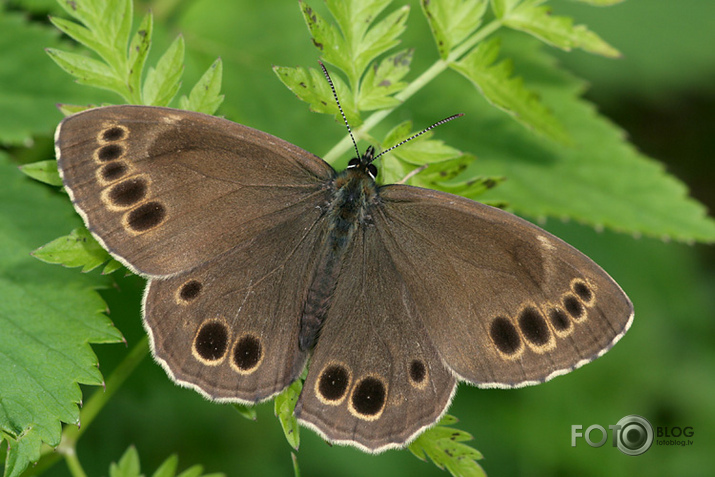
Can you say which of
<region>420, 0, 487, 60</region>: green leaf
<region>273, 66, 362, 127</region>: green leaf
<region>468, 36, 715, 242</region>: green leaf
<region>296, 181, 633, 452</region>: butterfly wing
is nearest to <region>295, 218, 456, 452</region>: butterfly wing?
<region>296, 181, 633, 452</region>: butterfly wing

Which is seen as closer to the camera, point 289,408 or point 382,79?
point 289,408

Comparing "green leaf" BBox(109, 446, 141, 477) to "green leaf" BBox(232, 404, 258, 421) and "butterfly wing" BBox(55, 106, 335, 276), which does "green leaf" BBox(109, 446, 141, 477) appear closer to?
"green leaf" BBox(232, 404, 258, 421)

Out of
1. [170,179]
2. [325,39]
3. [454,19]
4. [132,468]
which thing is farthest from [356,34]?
[132,468]

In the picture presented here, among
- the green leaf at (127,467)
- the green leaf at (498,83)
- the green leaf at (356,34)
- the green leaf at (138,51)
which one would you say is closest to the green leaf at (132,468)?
the green leaf at (127,467)

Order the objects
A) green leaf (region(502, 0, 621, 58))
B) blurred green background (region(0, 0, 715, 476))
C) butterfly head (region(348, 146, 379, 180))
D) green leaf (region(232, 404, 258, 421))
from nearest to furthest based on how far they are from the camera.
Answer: green leaf (region(232, 404, 258, 421))
butterfly head (region(348, 146, 379, 180))
green leaf (region(502, 0, 621, 58))
blurred green background (region(0, 0, 715, 476))

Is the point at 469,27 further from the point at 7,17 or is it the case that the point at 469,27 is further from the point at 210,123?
the point at 7,17

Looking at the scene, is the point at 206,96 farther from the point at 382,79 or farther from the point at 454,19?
the point at 454,19
